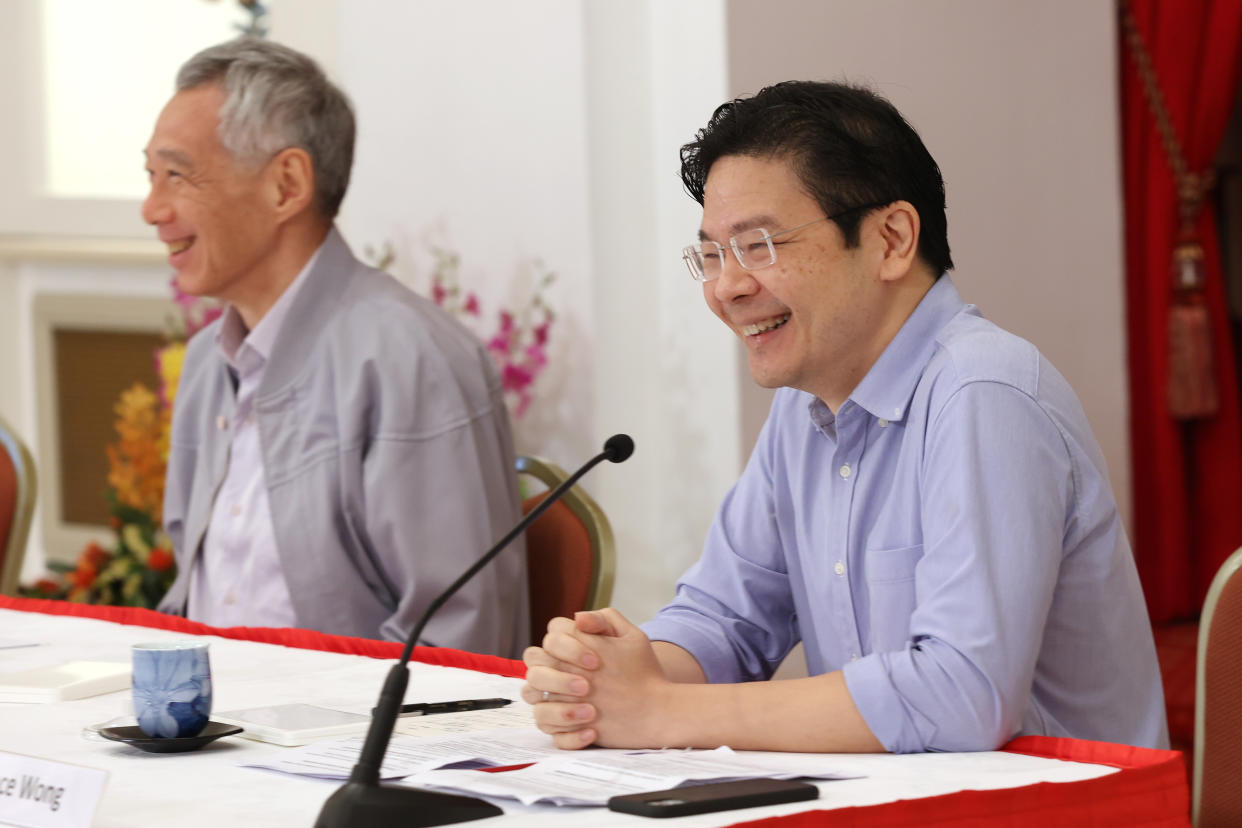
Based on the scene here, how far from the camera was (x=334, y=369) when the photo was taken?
2324 mm

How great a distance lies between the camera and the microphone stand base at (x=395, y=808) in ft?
3.48

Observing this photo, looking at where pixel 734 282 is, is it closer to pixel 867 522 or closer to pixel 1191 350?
pixel 867 522

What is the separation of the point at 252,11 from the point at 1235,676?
3.25m

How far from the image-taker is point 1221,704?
1.58m

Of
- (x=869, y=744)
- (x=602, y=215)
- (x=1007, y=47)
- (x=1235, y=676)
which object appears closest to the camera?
(x=869, y=744)

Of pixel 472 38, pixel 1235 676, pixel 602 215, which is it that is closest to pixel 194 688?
pixel 1235 676

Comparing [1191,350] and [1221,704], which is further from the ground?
[1191,350]

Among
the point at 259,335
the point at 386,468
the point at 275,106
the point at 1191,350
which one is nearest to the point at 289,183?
the point at 275,106

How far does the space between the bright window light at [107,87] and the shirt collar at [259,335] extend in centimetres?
241

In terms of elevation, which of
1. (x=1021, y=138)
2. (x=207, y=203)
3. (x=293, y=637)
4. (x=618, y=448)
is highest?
(x=1021, y=138)

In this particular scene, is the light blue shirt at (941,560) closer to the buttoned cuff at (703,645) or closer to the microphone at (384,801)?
the buttoned cuff at (703,645)

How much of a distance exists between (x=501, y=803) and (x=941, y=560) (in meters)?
0.44

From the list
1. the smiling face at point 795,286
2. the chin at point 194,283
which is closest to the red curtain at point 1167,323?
the chin at point 194,283

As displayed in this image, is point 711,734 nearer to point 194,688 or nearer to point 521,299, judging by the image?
point 194,688
